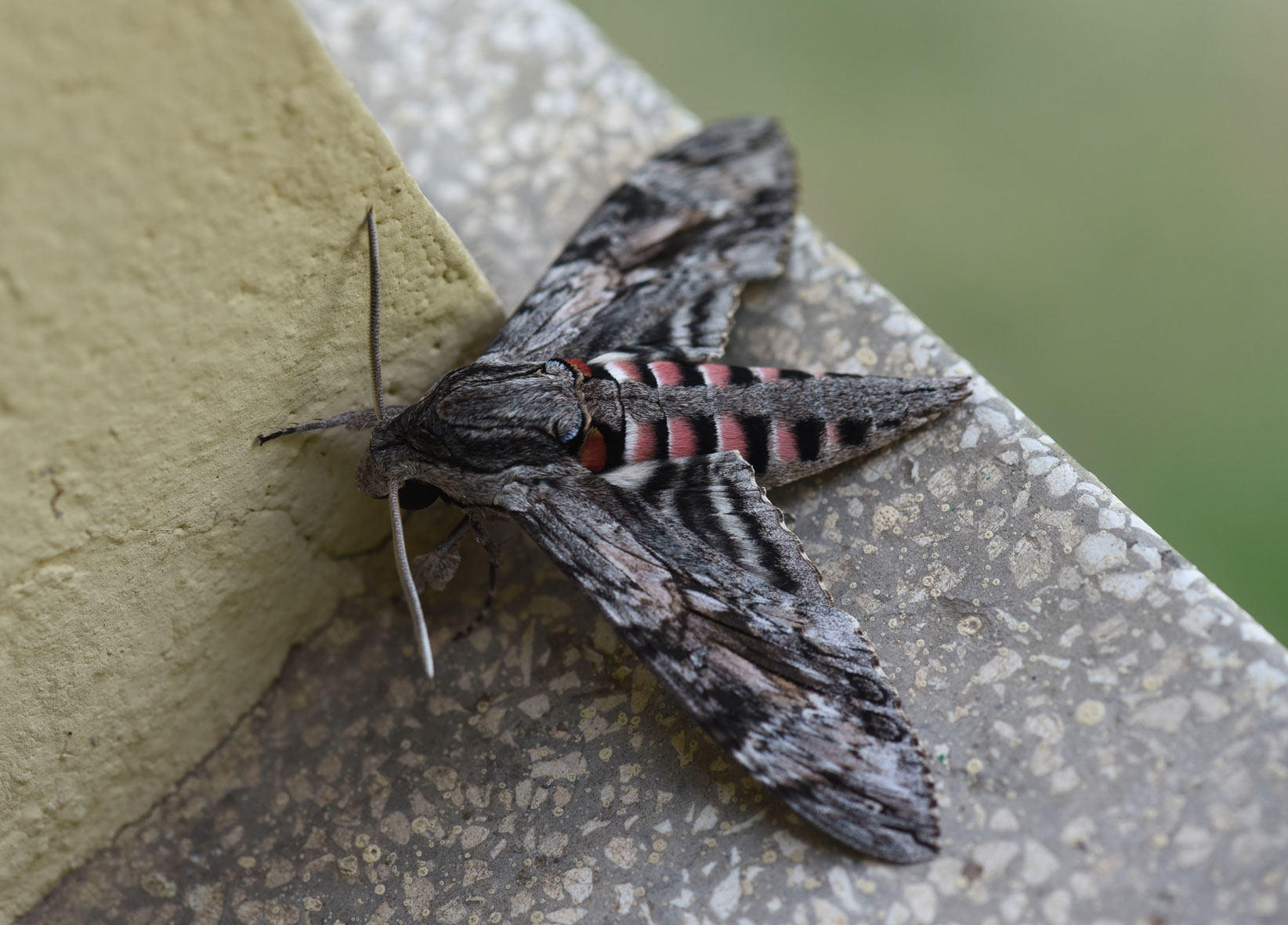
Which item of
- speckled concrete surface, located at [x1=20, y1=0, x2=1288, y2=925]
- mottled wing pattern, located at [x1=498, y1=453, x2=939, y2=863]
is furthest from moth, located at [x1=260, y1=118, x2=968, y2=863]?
speckled concrete surface, located at [x1=20, y1=0, x2=1288, y2=925]

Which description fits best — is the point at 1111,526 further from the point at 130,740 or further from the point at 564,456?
the point at 130,740

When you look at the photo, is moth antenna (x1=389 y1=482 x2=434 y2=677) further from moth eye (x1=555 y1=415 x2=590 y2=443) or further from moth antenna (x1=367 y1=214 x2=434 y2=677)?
moth eye (x1=555 y1=415 x2=590 y2=443)

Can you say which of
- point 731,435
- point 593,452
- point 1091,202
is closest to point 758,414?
point 731,435

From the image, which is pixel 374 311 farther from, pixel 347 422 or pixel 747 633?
pixel 747 633

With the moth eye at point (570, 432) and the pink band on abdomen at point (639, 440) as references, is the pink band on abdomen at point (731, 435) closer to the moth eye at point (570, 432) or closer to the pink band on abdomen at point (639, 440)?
the pink band on abdomen at point (639, 440)

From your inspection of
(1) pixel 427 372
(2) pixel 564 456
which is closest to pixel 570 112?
(1) pixel 427 372

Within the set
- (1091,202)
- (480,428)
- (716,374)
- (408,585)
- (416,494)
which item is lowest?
(408,585)

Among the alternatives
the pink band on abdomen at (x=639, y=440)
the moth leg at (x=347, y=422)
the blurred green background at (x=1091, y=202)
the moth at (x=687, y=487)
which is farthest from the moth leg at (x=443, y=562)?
the blurred green background at (x=1091, y=202)

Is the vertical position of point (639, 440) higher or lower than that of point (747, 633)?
higher
